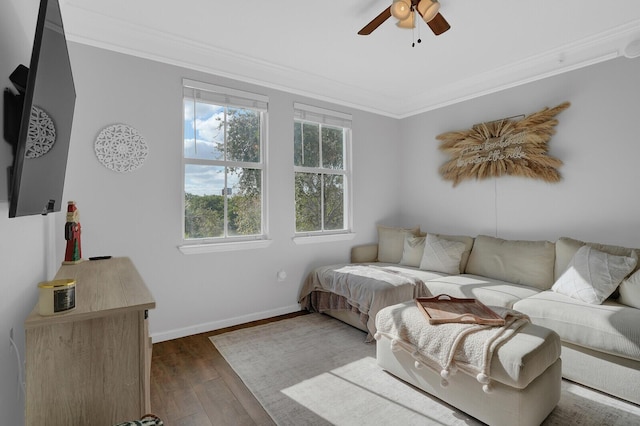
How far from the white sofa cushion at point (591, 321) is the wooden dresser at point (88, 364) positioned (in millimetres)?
2503

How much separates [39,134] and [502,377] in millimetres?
2252

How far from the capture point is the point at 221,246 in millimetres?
3145

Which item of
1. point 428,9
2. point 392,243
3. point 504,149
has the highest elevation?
point 428,9

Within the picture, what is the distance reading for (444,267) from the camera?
3.47 m

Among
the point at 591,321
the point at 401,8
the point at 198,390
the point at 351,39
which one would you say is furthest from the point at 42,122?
the point at 591,321

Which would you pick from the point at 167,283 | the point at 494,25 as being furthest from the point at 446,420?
the point at 494,25

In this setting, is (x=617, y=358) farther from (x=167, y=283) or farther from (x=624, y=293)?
(x=167, y=283)

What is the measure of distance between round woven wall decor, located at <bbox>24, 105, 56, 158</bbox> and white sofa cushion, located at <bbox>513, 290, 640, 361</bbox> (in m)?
2.99

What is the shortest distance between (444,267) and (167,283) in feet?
8.97

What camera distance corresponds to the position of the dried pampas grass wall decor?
323 cm

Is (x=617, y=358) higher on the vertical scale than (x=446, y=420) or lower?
higher

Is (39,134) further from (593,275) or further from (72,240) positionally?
(593,275)

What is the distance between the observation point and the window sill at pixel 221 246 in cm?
297

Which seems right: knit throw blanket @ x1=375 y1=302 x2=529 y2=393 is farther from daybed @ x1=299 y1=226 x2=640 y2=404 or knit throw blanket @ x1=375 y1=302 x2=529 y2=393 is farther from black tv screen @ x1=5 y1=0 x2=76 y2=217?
black tv screen @ x1=5 y1=0 x2=76 y2=217
